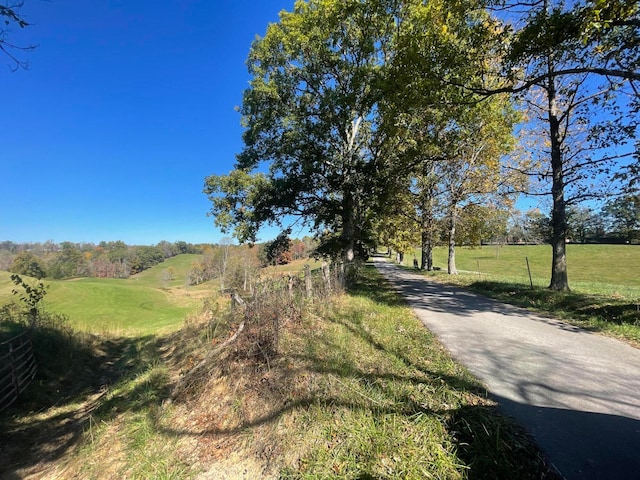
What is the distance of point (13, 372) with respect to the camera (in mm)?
7504

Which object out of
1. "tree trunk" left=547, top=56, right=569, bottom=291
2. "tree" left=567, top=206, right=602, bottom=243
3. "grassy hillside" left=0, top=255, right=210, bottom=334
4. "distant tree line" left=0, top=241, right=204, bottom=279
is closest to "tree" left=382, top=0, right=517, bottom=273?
"tree trunk" left=547, top=56, right=569, bottom=291

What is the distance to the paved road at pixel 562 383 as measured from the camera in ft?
8.27

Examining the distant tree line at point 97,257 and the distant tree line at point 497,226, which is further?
the distant tree line at point 97,257

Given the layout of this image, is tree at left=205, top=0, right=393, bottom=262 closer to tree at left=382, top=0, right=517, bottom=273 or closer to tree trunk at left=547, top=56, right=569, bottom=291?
tree at left=382, top=0, right=517, bottom=273

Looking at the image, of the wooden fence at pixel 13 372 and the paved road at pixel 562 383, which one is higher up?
the paved road at pixel 562 383

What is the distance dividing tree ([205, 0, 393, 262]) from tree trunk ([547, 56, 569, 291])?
21.3ft

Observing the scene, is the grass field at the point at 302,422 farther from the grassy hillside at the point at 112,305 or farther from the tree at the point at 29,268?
the grassy hillside at the point at 112,305

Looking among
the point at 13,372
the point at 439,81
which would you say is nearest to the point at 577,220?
the point at 439,81

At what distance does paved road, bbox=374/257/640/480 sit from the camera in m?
2.52

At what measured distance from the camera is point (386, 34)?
1318 centimetres

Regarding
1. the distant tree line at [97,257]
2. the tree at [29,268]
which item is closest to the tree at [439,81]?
Answer: the tree at [29,268]

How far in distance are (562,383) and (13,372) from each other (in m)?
11.8

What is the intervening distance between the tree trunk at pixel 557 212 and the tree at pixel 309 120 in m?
6.49

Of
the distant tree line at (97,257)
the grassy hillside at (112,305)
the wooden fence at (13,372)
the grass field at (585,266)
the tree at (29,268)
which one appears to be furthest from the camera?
the distant tree line at (97,257)
